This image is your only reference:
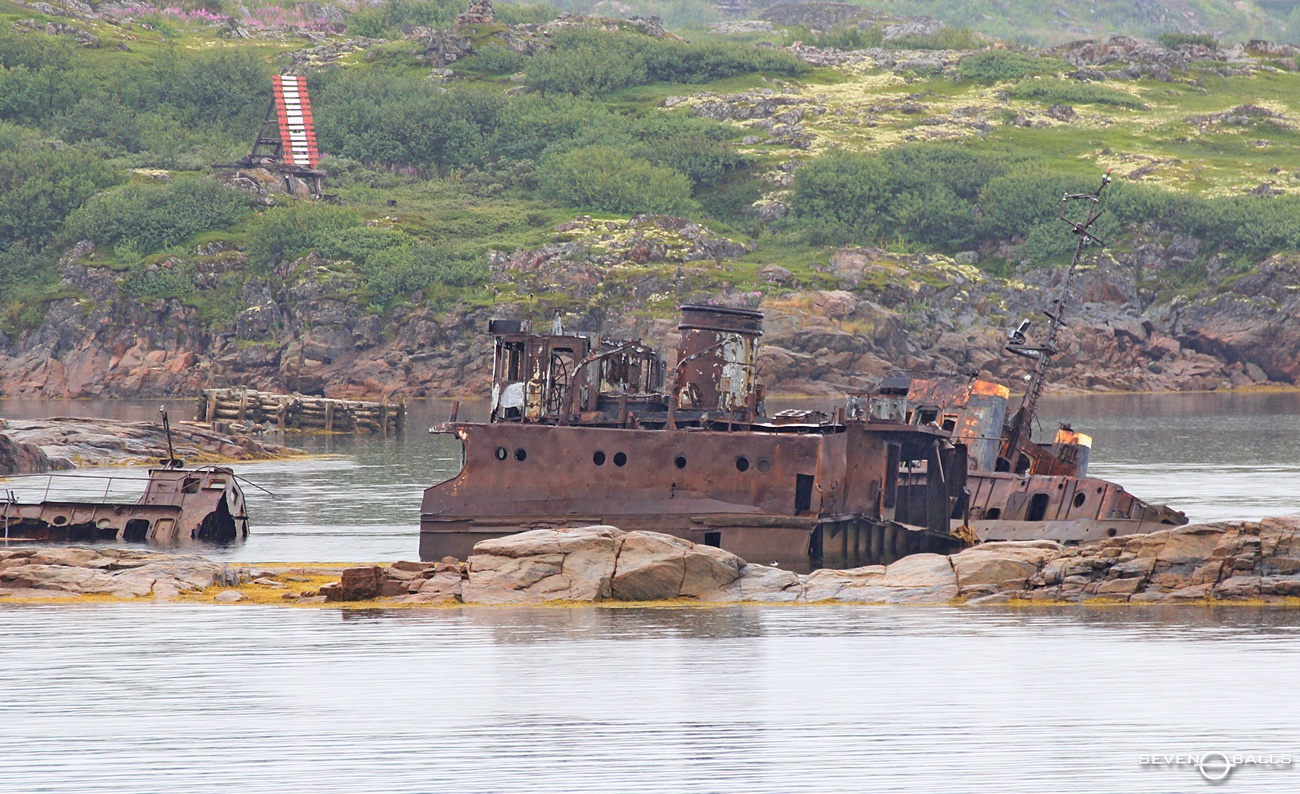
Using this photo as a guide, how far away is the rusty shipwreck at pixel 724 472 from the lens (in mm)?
40750

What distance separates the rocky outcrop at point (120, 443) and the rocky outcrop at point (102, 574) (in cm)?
3648

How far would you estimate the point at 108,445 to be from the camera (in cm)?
7731

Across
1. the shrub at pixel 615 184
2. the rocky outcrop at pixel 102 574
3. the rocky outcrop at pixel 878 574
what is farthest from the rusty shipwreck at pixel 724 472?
the shrub at pixel 615 184

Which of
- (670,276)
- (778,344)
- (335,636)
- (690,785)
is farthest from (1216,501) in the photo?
(670,276)

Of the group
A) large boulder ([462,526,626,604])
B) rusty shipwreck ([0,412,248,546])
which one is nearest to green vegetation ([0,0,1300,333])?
rusty shipwreck ([0,412,248,546])

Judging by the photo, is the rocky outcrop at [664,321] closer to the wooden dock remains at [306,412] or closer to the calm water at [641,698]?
the wooden dock remains at [306,412]

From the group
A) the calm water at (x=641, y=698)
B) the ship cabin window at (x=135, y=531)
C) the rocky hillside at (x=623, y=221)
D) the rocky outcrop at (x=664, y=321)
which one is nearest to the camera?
the calm water at (x=641, y=698)

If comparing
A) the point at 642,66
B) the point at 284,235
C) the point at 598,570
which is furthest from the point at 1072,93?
the point at 598,570

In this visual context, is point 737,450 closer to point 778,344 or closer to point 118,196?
point 778,344

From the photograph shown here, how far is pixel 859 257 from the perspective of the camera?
139875mm

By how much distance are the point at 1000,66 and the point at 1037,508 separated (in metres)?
160

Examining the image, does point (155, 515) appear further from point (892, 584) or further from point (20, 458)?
point (20, 458)

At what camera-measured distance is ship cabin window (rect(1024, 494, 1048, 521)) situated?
1705 inches

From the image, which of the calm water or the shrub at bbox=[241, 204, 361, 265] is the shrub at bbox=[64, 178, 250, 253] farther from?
the calm water
